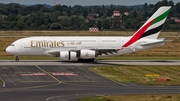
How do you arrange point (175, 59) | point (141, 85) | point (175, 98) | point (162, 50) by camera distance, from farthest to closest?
point (162, 50) → point (175, 59) → point (141, 85) → point (175, 98)

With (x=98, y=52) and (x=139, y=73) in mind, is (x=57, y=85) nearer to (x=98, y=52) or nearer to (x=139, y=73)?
(x=139, y=73)

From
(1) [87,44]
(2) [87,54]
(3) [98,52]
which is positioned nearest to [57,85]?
(2) [87,54]

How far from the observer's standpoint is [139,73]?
7200cm

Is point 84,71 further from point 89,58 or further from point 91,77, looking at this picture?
point 89,58

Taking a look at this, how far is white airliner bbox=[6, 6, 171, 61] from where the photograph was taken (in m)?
85.5

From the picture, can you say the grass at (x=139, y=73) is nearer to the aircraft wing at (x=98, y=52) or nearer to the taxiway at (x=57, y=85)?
the taxiway at (x=57, y=85)

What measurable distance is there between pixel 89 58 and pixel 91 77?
1956 cm

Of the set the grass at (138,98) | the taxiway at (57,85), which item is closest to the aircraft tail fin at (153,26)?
the taxiway at (57,85)

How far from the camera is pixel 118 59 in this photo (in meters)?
93.6

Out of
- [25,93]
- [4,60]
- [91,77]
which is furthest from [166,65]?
[25,93]

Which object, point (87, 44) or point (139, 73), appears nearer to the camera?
point (139, 73)

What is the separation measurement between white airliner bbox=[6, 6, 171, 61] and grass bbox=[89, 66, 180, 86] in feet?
27.6

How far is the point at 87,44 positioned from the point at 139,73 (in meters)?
17.1

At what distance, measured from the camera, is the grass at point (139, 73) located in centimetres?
6378
